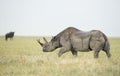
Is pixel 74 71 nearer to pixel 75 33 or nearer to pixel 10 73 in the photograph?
pixel 10 73

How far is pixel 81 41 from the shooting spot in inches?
701

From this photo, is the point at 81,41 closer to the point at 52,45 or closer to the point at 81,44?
the point at 81,44

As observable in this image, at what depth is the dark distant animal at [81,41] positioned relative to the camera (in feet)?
56.3

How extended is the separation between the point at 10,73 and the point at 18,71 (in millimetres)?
434

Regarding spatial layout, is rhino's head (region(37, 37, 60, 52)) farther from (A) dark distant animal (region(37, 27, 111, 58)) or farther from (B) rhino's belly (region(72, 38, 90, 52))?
(B) rhino's belly (region(72, 38, 90, 52))

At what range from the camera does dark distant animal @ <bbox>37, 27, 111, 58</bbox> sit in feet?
56.3

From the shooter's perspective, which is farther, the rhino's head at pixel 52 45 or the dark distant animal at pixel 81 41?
the rhino's head at pixel 52 45

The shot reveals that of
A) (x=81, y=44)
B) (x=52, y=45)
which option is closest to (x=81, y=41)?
(x=81, y=44)

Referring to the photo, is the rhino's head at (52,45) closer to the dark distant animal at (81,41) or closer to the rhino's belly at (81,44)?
the dark distant animal at (81,41)

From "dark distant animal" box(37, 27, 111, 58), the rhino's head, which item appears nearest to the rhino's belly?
"dark distant animal" box(37, 27, 111, 58)

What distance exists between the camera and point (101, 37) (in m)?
17.1

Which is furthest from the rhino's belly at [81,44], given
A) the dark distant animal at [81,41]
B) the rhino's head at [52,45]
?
the rhino's head at [52,45]

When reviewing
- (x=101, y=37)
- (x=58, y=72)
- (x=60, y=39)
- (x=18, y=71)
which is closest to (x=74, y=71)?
(x=58, y=72)

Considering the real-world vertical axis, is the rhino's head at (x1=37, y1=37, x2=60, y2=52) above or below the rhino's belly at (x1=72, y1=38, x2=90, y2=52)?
below
